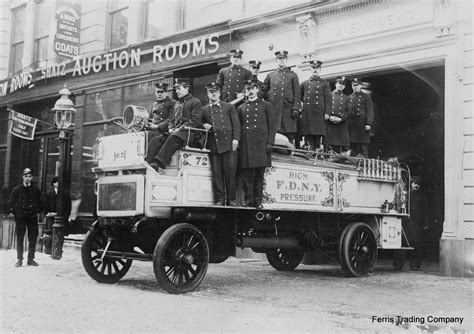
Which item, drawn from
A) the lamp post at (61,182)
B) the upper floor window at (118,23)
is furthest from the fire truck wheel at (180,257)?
the upper floor window at (118,23)

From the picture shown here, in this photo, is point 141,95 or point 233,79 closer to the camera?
point 233,79

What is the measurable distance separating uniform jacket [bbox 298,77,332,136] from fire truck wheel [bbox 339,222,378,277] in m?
2.03

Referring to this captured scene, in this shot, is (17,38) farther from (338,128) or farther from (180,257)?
(180,257)

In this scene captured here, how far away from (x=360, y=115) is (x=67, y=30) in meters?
10.8

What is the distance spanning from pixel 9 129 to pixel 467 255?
662 inches

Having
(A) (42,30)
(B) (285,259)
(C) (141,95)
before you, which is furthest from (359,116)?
(A) (42,30)

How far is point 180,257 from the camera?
8125mm

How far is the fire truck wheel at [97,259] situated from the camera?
9.16m

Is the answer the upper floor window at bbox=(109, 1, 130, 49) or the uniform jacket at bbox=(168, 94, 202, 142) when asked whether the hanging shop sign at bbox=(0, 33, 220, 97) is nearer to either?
the upper floor window at bbox=(109, 1, 130, 49)

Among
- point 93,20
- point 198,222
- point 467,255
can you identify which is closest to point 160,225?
point 198,222

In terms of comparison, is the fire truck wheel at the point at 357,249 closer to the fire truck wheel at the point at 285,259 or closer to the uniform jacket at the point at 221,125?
the fire truck wheel at the point at 285,259

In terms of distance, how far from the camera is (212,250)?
914 cm

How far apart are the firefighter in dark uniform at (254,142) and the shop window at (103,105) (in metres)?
8.90

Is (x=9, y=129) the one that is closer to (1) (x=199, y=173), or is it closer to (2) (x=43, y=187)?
(2) (x=43, y=187)
